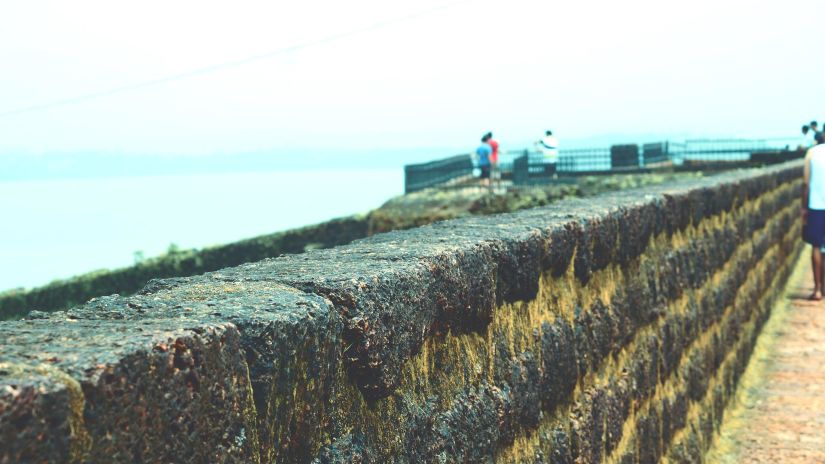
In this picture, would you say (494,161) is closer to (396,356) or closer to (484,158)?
(484,158)

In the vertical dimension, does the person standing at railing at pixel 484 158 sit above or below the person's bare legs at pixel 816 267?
above

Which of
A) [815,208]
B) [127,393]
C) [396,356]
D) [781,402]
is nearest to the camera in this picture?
[127,393]

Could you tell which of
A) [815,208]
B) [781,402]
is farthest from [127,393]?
[815,208]

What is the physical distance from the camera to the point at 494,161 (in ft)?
80.3

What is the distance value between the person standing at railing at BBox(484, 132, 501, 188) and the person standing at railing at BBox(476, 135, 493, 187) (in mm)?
84

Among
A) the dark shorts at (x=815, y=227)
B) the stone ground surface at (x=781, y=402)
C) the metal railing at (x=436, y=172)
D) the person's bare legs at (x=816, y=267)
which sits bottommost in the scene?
the stone ground surface at (x=781, y=402)

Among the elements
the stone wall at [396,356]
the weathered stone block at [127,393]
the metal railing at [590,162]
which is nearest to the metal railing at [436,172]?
the metal railing at [590,162]

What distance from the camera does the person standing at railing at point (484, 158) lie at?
81.0 feet

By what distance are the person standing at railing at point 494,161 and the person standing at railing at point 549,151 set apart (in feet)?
5.48

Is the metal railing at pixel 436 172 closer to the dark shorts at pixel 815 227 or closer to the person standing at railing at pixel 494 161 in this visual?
the person standing at railing at pixel 494 161

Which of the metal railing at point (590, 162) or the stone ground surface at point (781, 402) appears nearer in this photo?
the stone ground surface at point (781, 402)

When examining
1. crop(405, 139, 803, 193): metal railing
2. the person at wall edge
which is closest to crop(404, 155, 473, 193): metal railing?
crop(405, 139, 803, 193): metal railing

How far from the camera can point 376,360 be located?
5.77ft

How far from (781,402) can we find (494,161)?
1871cm
